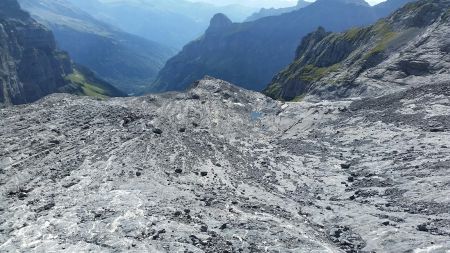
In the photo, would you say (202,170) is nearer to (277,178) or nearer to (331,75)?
(277,178)

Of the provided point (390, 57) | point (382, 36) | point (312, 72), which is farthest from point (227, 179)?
point (312, 72)

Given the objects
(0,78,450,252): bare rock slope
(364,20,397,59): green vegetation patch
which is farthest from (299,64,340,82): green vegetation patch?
(0,78,450,252): bare rock slope

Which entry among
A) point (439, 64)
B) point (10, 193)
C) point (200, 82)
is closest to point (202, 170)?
point (10, 193)

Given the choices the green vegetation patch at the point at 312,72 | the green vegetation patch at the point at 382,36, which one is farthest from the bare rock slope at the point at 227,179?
the green vegetation patch at the point at 312,72

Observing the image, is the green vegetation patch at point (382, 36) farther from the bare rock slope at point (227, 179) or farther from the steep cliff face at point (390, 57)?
the bare rock slope at point (227, 179)

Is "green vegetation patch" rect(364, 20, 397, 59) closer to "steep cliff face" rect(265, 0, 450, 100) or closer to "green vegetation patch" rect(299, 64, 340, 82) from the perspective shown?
"steep cliff face" rect(265, 0, 450, 100)
